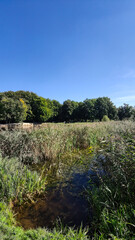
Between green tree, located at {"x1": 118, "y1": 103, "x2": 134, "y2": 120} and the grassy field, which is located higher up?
green tree, located at {"x1": 118, "y1": 103, "x2": 134, "y2": 120}

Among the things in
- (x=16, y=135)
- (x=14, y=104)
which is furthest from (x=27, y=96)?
(x=16, y=135)

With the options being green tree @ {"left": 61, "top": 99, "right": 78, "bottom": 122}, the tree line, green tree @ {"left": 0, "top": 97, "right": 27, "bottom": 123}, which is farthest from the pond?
green tree @ {"left": 61, "top": 99, "right": 78, "bottom": 122}

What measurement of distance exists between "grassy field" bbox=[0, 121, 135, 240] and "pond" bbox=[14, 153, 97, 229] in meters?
0.19

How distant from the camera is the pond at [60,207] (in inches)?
88.6

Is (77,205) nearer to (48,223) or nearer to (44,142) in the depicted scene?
(48,223)

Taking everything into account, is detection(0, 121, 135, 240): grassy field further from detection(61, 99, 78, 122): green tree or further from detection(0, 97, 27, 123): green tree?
detection(61, 99, 78, 122): green tree

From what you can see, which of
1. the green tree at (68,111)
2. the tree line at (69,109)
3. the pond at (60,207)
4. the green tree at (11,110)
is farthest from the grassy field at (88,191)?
the green tree at (68,111)

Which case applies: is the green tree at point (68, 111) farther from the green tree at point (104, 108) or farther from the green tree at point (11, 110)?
the green tree at point (11, 110)

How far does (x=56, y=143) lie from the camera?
555 centimetres

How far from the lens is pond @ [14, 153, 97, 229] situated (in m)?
2.25

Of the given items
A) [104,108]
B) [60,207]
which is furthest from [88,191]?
[104,108]

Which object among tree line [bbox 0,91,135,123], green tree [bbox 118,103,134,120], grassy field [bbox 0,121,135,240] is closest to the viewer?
grassy field [bbox 0,121,135,240]

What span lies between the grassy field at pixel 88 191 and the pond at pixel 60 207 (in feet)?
0.62

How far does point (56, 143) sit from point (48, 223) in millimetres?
3449
